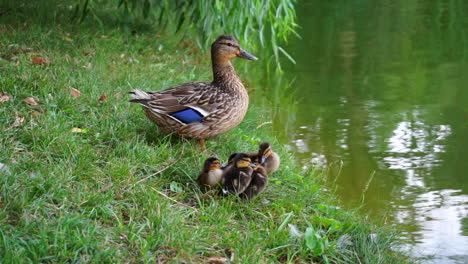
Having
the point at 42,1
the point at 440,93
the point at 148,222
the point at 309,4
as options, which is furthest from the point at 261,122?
the point at 309,4

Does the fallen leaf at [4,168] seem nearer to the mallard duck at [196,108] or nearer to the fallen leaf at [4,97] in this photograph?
the mallard duck at [196,108]

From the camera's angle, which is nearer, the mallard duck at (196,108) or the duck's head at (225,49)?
the mallard duck at (196,108)

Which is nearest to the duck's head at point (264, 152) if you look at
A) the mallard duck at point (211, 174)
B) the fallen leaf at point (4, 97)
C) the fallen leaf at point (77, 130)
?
the mallard duck at point (211, 174)

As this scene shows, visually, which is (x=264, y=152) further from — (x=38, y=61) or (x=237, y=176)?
(x=38, y=61)

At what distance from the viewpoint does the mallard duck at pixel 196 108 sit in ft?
17.0

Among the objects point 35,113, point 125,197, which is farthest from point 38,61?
point 125,197

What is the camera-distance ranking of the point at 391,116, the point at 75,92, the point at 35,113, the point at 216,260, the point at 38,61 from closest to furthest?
the point at 216,260 < the point at 35,113 < the point at 75,92 < the point at 38,61 < the point at 391,116

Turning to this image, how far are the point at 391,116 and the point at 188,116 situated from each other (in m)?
2.94

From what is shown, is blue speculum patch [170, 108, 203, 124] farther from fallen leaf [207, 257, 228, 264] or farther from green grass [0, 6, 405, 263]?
fallen leaf [207, 257, 228, 264]

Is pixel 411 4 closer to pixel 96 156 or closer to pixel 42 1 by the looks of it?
pixel 42 1

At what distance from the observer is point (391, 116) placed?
23.9ft

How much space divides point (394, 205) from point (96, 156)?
2350mm

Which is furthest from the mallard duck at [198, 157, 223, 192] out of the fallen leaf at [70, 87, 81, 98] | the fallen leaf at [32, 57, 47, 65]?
the fallen leaf at [32, 57, 47, 65]

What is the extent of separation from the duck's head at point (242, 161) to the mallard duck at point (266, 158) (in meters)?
0.17
